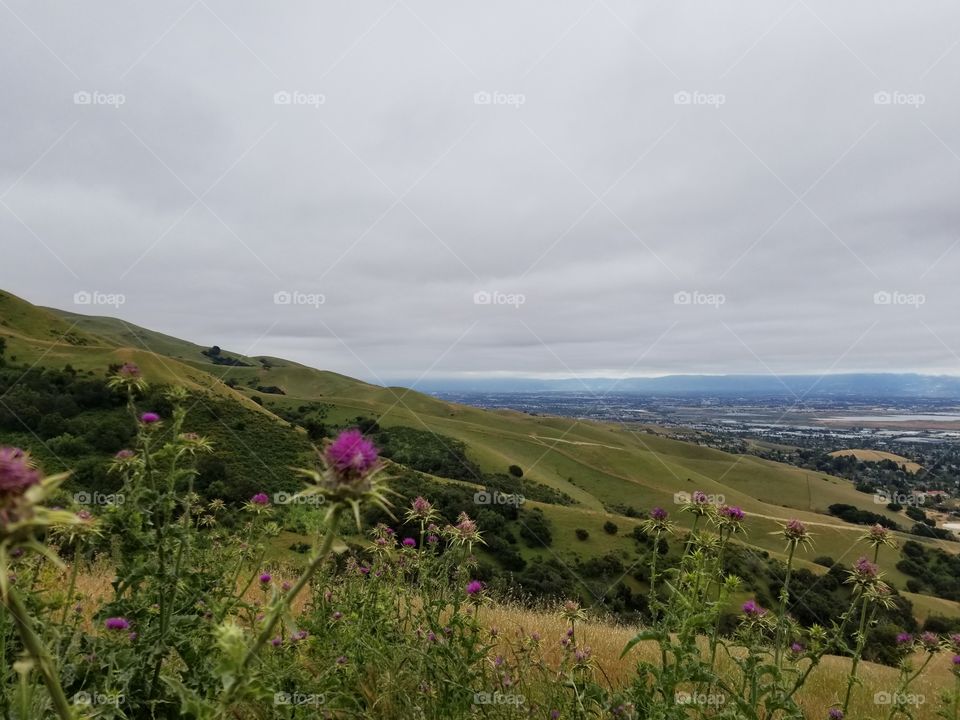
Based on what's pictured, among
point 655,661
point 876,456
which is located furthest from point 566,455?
point 655,661

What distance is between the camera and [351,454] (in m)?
2.30

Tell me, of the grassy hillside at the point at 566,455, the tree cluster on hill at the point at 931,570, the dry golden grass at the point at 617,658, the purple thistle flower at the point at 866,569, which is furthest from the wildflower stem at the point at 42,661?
the tree cluster on hill at the point at 931,570

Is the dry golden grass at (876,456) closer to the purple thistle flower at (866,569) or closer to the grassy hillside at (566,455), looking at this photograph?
the grassy hillside at (566,455)

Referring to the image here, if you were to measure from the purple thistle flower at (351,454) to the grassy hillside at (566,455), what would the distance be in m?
41.1

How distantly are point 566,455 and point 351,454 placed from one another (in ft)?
324

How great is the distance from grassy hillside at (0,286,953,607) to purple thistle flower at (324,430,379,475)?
1619 inches

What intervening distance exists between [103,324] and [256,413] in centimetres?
16957

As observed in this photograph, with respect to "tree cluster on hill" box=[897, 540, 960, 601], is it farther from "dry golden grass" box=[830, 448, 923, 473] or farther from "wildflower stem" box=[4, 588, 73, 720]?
"wildflower stem" box=[4, 588, 73, 720]

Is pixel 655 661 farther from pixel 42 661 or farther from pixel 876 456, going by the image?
pixel 876 456

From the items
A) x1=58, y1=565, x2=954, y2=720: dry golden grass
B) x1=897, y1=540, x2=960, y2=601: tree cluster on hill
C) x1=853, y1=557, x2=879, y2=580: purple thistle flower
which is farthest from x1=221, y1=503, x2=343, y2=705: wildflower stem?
x1=897, y1=540, x2=960, y2=601: tree cluster on hill

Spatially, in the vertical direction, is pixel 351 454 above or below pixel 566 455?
above

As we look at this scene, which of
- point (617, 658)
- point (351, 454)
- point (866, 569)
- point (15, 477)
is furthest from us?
point (617, 658)

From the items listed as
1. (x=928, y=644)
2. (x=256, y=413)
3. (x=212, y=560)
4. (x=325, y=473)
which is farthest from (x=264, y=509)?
Result: (x=256, y=413)

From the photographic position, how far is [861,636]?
4371 millimetres
